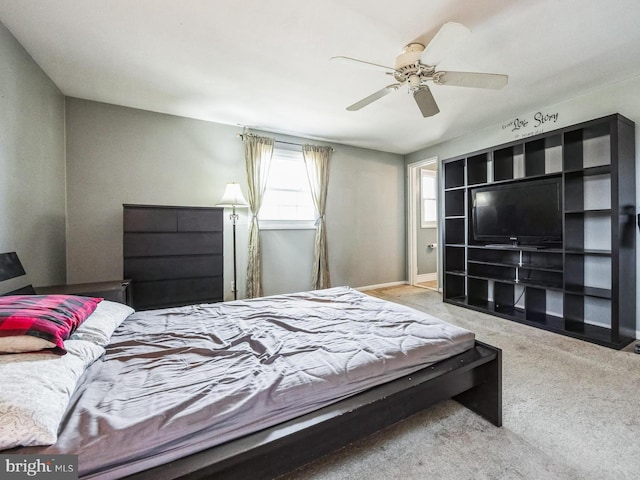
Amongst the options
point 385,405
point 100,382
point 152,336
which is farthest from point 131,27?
point 385,405

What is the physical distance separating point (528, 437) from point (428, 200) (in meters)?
4.88

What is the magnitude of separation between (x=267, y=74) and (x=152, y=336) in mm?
2338

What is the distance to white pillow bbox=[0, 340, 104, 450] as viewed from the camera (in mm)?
763

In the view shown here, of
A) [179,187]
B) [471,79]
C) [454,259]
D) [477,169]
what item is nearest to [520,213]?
[477,169]

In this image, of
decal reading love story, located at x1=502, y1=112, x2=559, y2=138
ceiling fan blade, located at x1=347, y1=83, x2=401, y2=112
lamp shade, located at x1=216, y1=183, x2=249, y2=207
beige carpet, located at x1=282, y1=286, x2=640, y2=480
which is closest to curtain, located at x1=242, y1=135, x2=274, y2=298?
lamp shade, located at x1=216, y1=183, x2=249, y2=207

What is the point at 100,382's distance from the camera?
111 cm

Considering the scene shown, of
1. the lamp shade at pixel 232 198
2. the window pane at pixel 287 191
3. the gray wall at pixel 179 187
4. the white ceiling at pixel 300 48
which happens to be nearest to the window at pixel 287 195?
the window pane at pixel 287 191

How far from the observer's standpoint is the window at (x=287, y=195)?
13.6 feet

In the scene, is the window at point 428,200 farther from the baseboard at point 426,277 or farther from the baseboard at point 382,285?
the baseboard at point 382,285

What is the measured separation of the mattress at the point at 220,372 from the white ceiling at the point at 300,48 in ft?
6.65

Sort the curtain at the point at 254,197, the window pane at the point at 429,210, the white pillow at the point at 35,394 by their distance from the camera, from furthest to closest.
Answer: the window pane at the point at 429,210 < the curtain at the point at 254,197 < the white pillow at the point at 35,394

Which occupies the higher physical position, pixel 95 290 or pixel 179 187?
pixel 179 187

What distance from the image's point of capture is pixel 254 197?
3.88m

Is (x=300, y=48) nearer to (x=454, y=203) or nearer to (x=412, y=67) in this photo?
(x=412, y=67)
